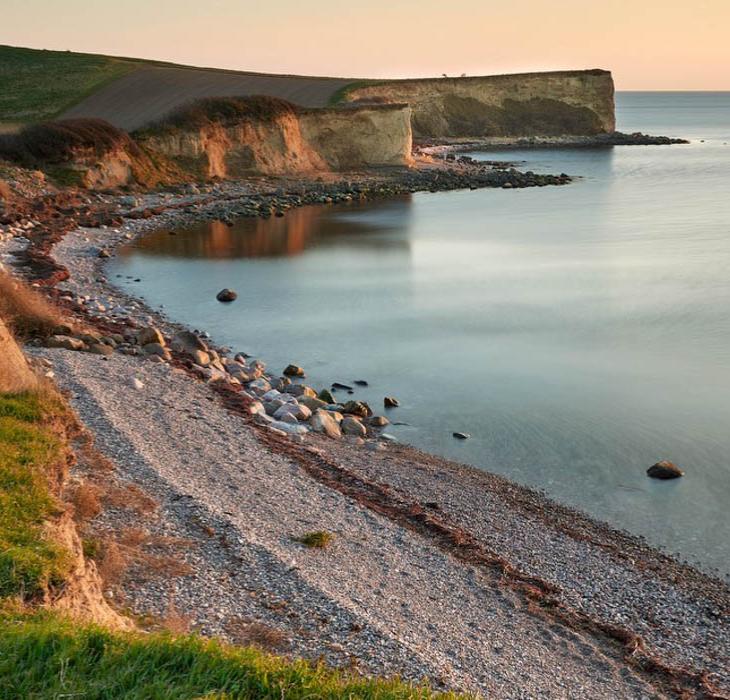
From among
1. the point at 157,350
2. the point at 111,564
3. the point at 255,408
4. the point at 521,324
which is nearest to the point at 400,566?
the point at 111,564

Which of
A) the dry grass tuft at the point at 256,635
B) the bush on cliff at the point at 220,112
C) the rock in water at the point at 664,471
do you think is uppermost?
the bush on cliff at the point at 220,112

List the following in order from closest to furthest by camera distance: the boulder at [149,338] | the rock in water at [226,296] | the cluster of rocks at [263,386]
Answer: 1. the cluster of rocks at [263,386]
2. the boulder at [149,338]
3. the rock in water at [226,296]

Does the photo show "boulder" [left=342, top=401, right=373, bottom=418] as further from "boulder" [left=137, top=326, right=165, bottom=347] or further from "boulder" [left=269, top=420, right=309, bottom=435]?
"boulder" [left=137, top=326, right=165, bottom=347]

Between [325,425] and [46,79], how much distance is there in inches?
2749

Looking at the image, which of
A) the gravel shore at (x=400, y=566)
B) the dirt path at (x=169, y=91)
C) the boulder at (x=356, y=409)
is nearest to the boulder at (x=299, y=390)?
the boulder at (x=356, y=409)

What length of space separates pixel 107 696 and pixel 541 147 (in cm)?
10746

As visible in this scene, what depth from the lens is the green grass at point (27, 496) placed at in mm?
7223

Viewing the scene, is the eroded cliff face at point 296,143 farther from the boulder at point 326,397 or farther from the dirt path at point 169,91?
the boulder at point 326,397

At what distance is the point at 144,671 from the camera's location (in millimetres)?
5727

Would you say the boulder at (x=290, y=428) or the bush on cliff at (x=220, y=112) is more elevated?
the bush on cliff at (x=220, y=112)

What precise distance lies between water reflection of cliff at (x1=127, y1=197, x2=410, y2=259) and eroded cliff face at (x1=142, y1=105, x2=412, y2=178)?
317 inches

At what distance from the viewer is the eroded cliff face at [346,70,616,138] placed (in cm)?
10488

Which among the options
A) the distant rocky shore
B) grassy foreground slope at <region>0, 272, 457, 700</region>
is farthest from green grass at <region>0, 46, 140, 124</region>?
grassy foreground slope at <region>0, 272, 457, 700</region>

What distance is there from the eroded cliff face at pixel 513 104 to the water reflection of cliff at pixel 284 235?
53083 millimetres
